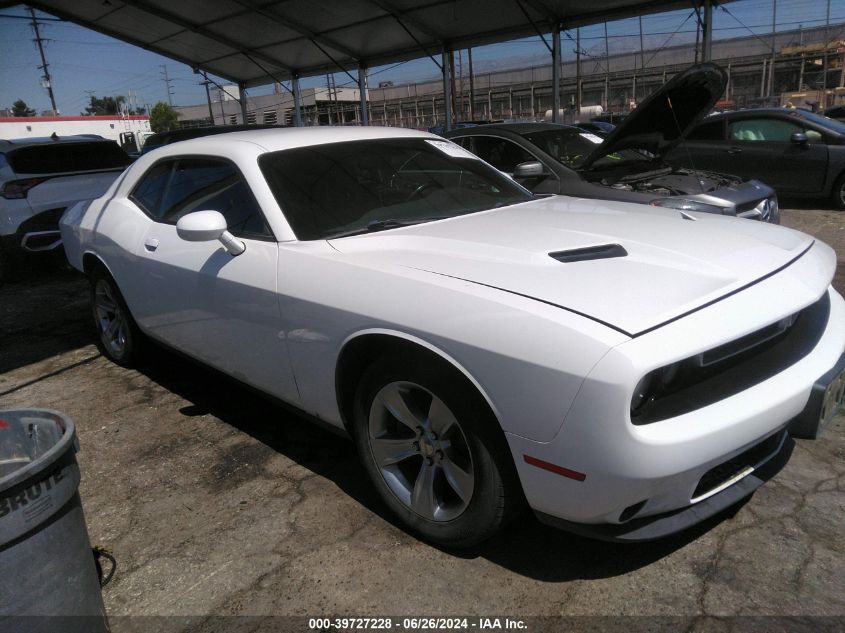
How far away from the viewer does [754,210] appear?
233 inches

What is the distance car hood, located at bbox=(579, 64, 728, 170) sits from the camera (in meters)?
5.39

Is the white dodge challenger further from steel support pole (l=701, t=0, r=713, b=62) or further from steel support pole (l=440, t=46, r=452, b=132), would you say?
Answer: steel support pole (l=440, t=46, r=452, b=132)

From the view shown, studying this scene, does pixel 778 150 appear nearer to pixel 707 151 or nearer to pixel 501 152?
pixel 707 151

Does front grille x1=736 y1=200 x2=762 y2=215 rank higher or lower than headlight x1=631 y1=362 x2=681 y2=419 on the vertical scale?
lower

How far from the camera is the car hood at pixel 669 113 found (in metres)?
5.39

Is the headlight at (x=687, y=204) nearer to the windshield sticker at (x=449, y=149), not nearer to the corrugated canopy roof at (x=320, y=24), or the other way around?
the windshield sticker at (x=449, y=149)

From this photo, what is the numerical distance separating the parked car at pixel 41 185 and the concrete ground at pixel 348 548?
447cm

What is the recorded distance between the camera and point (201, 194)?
11.4 ft

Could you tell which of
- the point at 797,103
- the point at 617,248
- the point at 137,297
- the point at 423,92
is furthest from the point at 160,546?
the point at 423,92

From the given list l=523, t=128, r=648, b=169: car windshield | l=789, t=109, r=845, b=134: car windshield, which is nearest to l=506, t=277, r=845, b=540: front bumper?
l=523, t=128, r=648, b=169: car windshield

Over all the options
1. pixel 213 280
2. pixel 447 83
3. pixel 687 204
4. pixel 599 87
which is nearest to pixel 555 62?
pixel 447 83

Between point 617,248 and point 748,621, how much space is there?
4.23ft

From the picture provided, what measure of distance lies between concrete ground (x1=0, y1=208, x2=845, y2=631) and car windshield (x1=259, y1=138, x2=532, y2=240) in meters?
1.17

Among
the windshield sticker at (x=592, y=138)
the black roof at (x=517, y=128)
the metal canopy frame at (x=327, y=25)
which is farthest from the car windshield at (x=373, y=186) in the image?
the metal canopy frame at (x=327, y=25)
